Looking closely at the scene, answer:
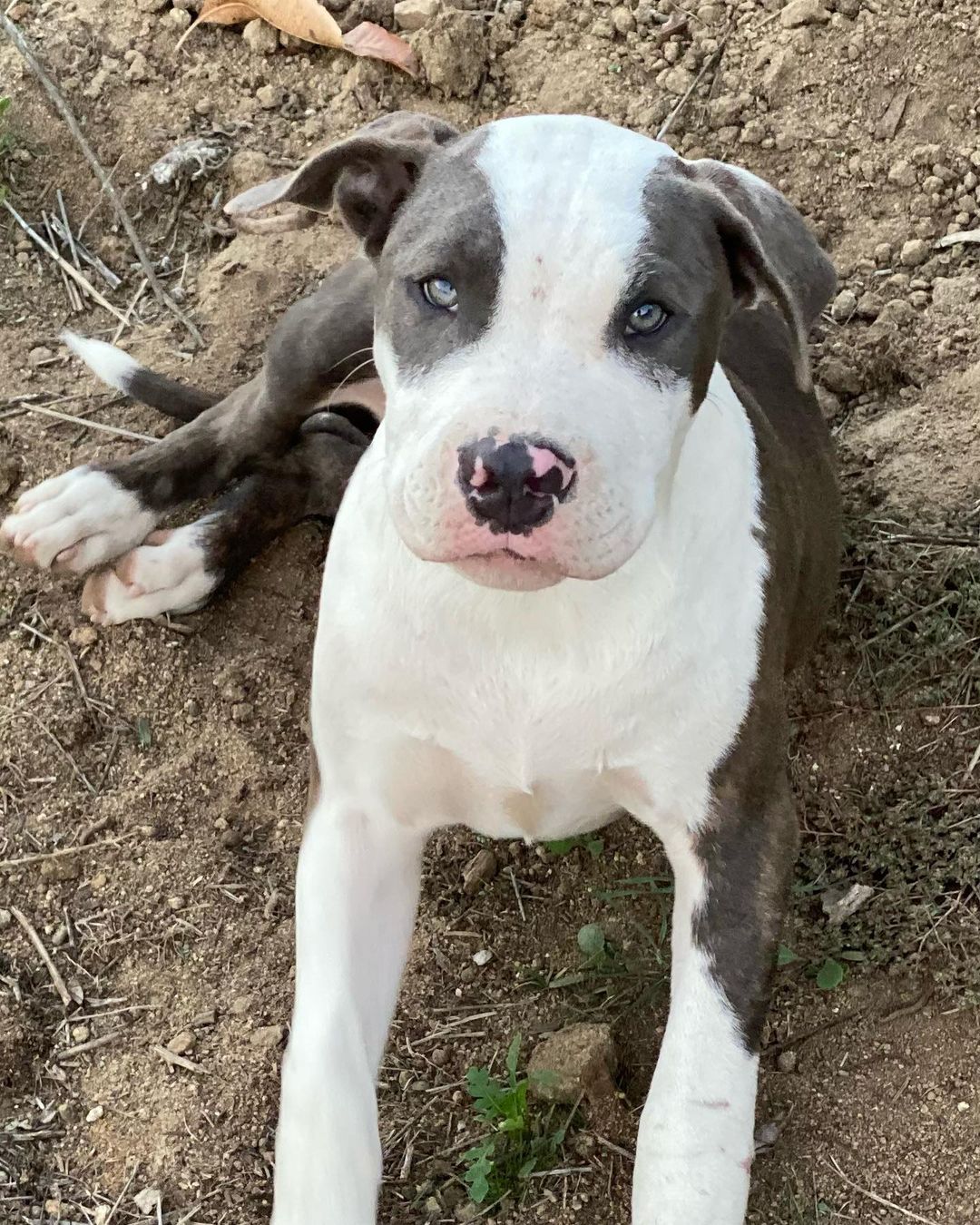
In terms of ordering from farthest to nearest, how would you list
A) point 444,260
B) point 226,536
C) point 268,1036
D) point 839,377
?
point 839,377, point 226,536, point 268,1036, point 444,260

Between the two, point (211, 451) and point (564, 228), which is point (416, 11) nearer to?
point (211, 451)

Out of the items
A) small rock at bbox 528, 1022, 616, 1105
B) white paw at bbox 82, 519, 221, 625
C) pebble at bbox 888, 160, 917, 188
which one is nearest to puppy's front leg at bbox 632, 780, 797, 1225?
small rock at bbox 528, 1022, 616, 1105

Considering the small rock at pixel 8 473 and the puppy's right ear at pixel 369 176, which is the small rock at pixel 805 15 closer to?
the puppy's right ear at pixel 369 176

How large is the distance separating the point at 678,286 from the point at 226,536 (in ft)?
6.28

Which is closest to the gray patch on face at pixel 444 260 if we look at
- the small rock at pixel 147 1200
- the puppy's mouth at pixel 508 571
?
the puppy's mouth at pixel 508 571

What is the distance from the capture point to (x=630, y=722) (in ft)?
9.89

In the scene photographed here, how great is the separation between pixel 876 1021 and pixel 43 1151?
190 centimetres

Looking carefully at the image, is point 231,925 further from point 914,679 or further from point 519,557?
point 914,679

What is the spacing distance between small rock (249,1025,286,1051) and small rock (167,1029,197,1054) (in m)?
0.14

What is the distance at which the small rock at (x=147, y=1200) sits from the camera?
3264 mm

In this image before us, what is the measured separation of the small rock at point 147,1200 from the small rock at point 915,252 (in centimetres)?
342

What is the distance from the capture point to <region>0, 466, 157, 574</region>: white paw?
13.5 feet

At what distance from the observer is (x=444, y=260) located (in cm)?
265

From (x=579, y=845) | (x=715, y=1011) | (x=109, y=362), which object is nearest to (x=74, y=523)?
(x=109, y=362)
